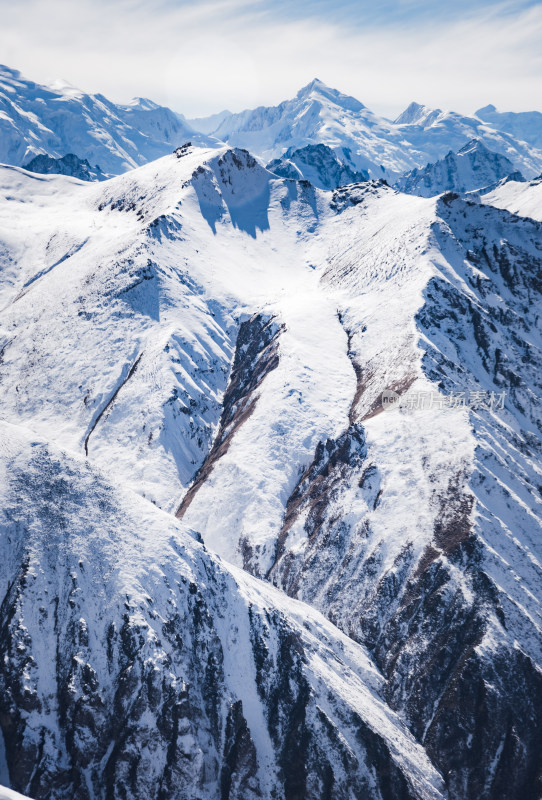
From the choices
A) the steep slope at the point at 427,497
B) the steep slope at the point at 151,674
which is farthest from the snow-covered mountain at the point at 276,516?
the steep slope at the point at 427,497

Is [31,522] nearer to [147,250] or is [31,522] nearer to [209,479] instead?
[209,479]

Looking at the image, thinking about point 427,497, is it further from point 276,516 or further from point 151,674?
point 151,674

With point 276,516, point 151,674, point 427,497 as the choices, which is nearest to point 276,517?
point 276,516

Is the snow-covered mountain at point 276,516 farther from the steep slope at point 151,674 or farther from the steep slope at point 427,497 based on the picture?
the steep slope at point 427,497

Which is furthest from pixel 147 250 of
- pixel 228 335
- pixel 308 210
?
pixel 308 210

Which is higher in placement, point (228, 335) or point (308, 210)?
point (308, 210)

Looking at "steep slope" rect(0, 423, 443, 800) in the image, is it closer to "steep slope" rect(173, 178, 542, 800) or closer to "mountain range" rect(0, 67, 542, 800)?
"mountain range" rect(0, 67, 542, 800)

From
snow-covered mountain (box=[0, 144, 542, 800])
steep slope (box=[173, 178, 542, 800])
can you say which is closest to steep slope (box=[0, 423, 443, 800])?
snow-covered mountain (box=[0, 144, 542, 800])
